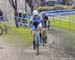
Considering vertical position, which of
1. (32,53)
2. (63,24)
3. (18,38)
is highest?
(32,53)

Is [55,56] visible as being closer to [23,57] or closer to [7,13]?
[23,57]

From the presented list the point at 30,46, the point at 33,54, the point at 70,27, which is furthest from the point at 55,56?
the point at 70,27

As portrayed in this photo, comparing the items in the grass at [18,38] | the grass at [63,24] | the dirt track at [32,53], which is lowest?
the grass at [63,24]

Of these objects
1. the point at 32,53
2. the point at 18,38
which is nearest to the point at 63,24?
the point at 18,38

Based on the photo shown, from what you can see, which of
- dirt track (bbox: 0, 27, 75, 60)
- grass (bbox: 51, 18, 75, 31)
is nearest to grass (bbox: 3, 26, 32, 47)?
dirt track (bbox: 0, 27, 75, 60)

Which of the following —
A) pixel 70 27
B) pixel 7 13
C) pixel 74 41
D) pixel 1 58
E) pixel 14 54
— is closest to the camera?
pixel 1 58

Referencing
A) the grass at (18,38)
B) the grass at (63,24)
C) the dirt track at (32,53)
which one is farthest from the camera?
the grass at (63,24)

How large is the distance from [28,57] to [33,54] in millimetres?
715

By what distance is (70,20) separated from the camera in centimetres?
2817

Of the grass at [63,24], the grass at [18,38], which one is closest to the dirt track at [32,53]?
the grass at [18,38]

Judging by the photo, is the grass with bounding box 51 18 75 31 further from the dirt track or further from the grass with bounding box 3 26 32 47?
the dirt track

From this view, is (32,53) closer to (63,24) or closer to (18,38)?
(18,38)

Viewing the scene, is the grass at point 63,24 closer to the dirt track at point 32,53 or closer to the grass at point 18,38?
the grass at point 18,38

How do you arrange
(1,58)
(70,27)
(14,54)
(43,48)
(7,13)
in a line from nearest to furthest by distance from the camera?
(1,58), (14,54), (43,48), (70,27), (7,13)
